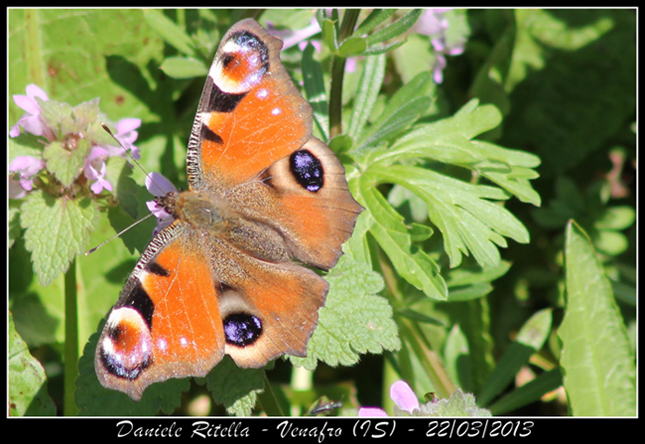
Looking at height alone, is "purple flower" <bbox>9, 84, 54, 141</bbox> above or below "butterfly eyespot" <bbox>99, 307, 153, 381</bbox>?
above

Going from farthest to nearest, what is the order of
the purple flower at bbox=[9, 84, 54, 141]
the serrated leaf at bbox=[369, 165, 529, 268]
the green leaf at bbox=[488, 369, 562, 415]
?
the green leaf at bbox=[488, 369, 562, 415]
the serrated leaf at bbox=[369, 165, 529, 268]
the purple flower at bbox=[9, 84, 54, 141]

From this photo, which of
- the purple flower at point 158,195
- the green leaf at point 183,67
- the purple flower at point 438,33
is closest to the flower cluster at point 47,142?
the purple flower at point 158,195

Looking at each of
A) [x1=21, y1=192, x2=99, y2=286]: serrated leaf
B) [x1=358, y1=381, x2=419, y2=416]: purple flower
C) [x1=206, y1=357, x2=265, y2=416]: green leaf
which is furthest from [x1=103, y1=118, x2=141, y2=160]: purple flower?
[x1=358, y1=381, x2=419, y2=416]: purple flower

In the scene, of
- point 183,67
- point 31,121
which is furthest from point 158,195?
point 183,67

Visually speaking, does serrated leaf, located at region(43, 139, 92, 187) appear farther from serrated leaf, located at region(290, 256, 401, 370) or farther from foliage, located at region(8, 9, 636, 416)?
serrated leaf, located at region(290, 256, 401, 370)

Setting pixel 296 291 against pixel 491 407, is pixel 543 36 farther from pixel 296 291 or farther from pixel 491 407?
pixel 296 291

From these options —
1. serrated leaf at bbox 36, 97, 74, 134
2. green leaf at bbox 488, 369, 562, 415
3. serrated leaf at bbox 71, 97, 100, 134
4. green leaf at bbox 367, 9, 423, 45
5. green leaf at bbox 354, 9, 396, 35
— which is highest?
serrated leaf at bbox 36, 97, 74, 134
